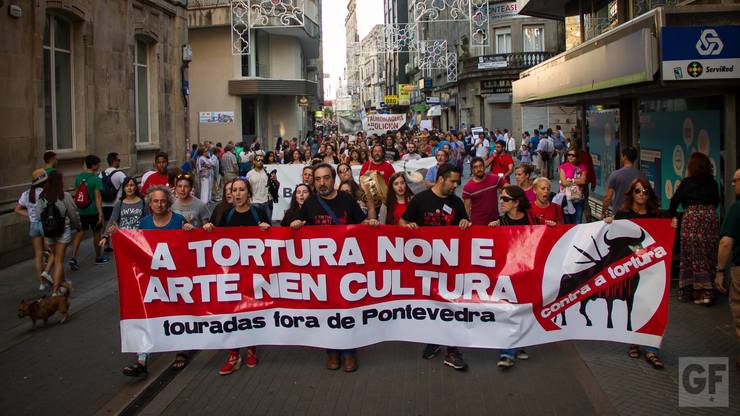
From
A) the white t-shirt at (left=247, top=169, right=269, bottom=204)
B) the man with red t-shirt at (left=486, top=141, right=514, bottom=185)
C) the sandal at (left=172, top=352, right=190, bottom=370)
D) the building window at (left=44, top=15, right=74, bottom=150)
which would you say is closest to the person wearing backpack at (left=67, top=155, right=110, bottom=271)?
the white t-shirt at (left=247, top=169, right=269, bottom=204)

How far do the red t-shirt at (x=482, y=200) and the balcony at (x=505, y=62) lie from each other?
35461 millimetres

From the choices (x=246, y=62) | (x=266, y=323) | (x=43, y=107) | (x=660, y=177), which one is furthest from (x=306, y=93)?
(x=266, y=323)

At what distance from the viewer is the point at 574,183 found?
11828 millimetres

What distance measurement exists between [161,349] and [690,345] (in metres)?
4.77

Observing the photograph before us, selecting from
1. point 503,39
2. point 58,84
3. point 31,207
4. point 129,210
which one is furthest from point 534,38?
point 31,207

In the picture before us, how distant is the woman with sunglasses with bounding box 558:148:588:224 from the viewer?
1157cm

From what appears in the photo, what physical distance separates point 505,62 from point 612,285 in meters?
39.3

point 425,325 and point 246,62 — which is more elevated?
point 246,62

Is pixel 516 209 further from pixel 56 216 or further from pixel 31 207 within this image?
pixel 31 207

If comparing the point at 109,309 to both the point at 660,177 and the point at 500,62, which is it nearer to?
the point at 660,177

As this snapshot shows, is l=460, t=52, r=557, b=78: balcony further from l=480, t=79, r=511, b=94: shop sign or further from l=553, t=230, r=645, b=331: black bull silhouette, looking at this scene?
l=553, t=230, r=645, b=331: black bull silhouette

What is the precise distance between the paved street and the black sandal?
9cm

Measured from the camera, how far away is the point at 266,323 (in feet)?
21.1

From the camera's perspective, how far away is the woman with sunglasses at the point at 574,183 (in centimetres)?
1157
